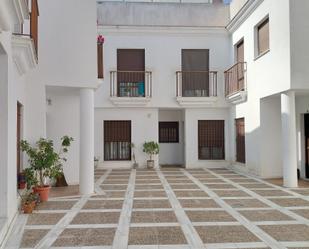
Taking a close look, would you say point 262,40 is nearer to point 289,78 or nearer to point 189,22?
point 289,78

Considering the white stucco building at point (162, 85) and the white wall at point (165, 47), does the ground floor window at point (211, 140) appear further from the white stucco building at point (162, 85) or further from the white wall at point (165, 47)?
the white wall at point (165, 47)

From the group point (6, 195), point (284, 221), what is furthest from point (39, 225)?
point (284, 221)

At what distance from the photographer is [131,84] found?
17.2 meters

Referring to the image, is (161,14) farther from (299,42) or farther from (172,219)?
(172,219)

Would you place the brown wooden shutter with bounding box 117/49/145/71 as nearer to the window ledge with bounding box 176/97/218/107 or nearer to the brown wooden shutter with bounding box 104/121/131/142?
the window ledge with bounding box 176/97/218/107

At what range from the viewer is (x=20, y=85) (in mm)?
8617

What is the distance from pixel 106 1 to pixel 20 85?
1063cm

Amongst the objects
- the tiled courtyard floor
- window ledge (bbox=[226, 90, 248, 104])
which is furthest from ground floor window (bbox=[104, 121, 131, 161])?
the tiled courtyard floor

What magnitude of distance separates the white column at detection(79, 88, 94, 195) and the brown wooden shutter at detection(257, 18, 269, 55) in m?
6.97

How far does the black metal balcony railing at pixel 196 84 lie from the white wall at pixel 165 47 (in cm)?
26

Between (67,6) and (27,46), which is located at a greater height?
(67,6)

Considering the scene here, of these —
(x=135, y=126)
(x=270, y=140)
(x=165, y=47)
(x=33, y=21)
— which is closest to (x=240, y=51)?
(x=165, y=47)

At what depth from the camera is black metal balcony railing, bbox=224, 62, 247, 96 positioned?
50.0 ft

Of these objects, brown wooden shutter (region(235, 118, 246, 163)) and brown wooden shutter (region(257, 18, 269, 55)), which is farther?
brown wooden shutter (region(235, 118, 246, 163))
